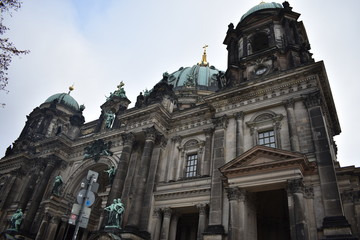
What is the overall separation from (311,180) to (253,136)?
488 centimetres

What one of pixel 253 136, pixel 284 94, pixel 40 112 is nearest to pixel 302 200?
pixel 253 136

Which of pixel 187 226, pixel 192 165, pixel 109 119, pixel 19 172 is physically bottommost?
pixel 187 226

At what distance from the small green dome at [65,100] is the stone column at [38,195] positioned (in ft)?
52.3

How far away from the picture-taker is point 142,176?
72.2ft

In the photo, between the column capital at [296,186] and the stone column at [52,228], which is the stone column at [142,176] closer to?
the column capital at [296,186]

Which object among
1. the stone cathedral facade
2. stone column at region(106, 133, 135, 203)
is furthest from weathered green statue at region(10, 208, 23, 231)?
stone column at region(106, 133, 135, 203)

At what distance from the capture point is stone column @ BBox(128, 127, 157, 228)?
20.3m

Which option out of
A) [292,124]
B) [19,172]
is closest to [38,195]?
[19,172]

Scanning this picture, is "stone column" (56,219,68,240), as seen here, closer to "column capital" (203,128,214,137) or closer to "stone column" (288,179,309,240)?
"column capital" (203,128,214,137)

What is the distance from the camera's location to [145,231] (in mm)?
19984

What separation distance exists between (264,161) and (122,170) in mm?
10919

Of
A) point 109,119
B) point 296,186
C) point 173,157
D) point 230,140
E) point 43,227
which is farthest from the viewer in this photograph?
point 109,119

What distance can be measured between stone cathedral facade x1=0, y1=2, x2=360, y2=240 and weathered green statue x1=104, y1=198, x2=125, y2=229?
1.77 ft

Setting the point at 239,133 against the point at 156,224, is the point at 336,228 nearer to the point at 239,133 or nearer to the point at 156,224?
the point at 239,133
